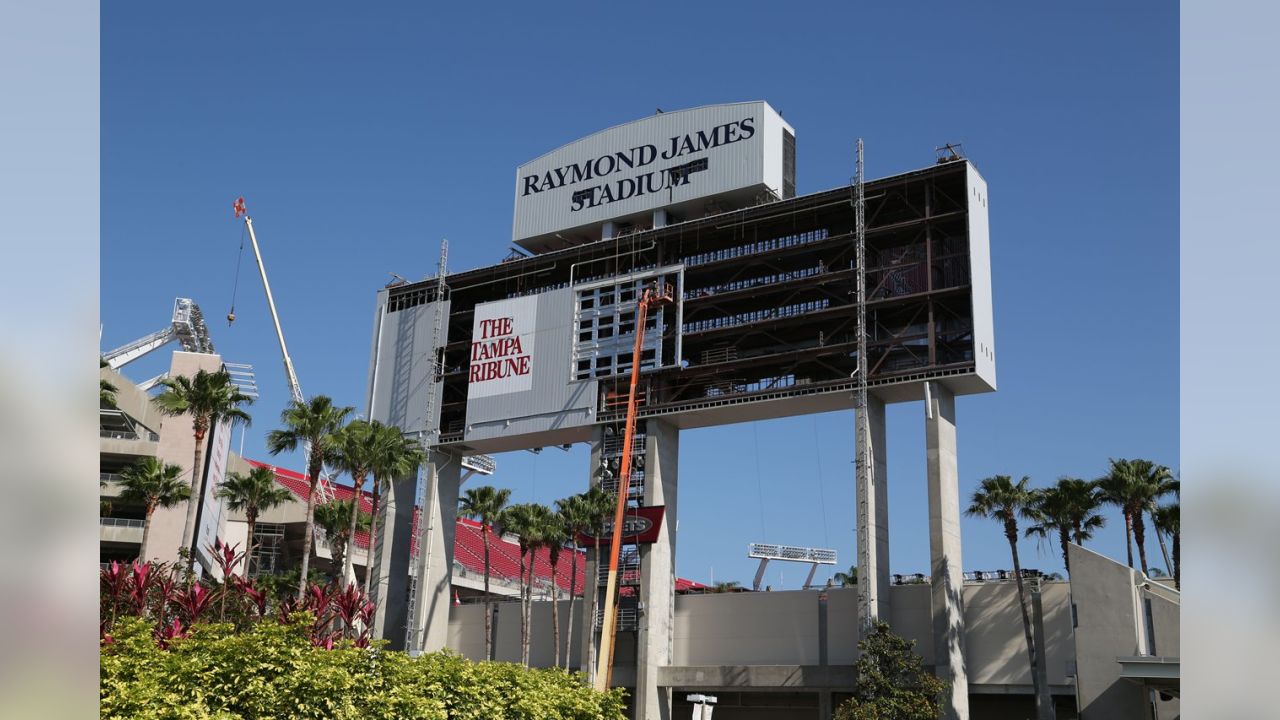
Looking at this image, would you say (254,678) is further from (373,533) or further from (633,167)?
(633,167)

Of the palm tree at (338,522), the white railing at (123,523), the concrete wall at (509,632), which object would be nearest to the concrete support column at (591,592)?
the concrete wall at (509,632)

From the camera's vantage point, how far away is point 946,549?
5509cm

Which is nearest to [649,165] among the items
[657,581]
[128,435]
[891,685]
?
[657,581]

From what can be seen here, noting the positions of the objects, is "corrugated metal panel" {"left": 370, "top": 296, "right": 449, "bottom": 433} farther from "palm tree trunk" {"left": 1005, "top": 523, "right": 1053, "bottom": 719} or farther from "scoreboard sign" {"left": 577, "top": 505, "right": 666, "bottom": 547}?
"palm tree trunk" {"left": 1005, "top": 523, "right": 1053, "bottom": 719}

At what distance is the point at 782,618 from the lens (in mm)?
63031

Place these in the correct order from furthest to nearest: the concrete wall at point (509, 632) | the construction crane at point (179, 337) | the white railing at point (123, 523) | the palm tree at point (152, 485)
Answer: the construction crane at point (179, 337), the white railing at point (123, 523), the concrete wall at point (509, 632), the palm tree at point (152, 485)

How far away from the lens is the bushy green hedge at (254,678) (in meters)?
22.5

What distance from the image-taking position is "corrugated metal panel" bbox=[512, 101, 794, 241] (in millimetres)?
68312

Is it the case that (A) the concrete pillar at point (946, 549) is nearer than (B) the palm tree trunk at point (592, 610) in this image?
Yes

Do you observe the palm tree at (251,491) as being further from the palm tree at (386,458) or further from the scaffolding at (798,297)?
the scaffolding at (798,297)

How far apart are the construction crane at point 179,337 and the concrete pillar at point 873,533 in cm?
7800

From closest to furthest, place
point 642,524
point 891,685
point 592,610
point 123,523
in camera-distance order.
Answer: point 891,685 < point 642,524 < point 592,610 < point 123,523

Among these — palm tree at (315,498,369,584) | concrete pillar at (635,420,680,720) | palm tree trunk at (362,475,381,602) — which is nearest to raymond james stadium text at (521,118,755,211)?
concrete pillar at (635,420,680,720)

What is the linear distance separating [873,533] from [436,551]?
31562mm
